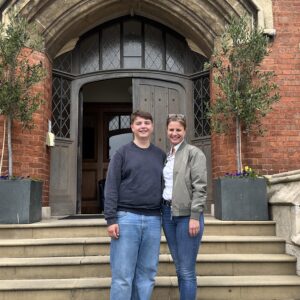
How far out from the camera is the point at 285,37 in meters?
5.60

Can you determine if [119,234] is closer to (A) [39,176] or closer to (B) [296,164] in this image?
(A) [39,176]

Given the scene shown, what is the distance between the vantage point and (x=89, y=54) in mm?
6539

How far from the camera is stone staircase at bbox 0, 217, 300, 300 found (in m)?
3.33

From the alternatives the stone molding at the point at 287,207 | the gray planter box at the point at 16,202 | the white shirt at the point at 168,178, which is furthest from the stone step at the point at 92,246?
the white shirt at the point at 168,178

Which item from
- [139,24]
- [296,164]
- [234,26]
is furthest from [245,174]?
[139,24]

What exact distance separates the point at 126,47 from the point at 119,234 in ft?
15.1

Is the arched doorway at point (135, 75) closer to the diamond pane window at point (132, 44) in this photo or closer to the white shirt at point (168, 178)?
the diamond pane window at point (132, 44)

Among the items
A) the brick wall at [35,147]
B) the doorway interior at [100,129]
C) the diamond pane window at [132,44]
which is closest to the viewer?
the brick wall at [35,147]

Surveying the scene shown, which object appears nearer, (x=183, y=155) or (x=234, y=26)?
(x=183, y=155)

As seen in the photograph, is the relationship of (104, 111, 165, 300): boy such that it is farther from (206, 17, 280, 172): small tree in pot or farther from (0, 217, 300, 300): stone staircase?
(206, 17, 280, 172): small tree in pot

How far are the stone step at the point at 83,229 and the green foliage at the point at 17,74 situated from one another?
1.53 m

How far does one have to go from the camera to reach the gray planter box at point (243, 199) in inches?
174

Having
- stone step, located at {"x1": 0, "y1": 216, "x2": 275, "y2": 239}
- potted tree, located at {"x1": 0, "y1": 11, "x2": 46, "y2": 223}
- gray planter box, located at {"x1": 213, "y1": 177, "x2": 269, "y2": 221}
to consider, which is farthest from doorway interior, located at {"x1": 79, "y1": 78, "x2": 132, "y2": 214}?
gray planter box, located at {"x1": 213, "y1": 177, "x2": 269, "y2": 221}

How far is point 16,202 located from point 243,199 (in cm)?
267
